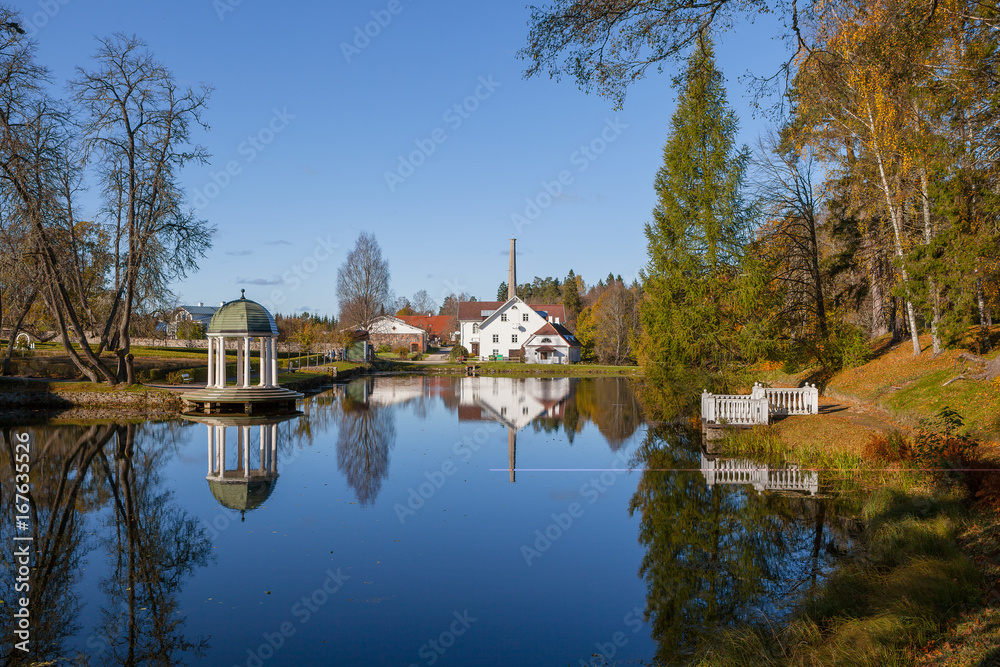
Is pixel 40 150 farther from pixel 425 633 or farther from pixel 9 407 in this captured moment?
pixel 425 633

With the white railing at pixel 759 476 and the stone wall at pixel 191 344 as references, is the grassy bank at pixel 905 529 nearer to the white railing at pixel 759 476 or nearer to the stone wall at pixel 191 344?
the white railing at pixel 759 476

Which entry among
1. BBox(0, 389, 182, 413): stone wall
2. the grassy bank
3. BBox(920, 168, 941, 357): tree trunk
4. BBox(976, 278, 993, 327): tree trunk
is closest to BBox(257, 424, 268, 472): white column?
BBox(0, 389, 182, 413): stone wall

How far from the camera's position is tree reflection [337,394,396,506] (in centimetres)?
1417

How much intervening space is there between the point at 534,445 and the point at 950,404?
1058 centimetres

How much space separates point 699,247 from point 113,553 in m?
23.0

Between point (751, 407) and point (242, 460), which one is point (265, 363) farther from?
point (751, 407)

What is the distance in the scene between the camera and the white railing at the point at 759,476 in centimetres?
1339

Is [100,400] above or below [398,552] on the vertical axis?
above

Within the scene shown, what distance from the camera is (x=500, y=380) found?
48.5 meters

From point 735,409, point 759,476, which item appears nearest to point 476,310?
point 735,409

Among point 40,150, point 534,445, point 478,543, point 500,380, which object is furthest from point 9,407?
point 500,380

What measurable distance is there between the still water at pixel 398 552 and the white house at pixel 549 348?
Answer: 4778cm

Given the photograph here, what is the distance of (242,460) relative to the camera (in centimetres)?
1625

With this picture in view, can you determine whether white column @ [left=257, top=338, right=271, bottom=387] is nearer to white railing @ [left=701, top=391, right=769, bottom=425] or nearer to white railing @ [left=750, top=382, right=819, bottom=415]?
white railing @ [left=701, top=391, right=769, bottom=425]
